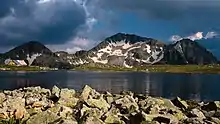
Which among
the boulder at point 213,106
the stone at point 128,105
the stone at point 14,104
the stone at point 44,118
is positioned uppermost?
the stone at point 14,104

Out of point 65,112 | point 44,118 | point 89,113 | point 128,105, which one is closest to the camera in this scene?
point 44,118

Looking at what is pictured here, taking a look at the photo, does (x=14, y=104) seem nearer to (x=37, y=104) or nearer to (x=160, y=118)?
(x=37, y=104)

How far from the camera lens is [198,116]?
69.4 ft

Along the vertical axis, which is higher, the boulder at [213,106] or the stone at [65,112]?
the stone at [65,112]

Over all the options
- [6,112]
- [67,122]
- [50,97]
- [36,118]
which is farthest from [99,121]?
[50,97]

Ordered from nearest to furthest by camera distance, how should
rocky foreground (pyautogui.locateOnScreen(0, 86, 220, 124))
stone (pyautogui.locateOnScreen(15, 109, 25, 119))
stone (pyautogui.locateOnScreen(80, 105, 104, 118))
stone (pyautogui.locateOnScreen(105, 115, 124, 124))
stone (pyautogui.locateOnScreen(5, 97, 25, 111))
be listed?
rocky foreground (pyautogui.locateOnScreen(0, 86, 220, 124))
stone (pyautogui.locateOnScreen(105, 115, 124, 124))
stone (pyautogui.locateOnScreen(80, 105, 104, 118))
stone (pyautogui.locateOnScreen(15, 109, 25, 119))
stone (pyautogui.locateOnScreen(5, 97, 25, 111))

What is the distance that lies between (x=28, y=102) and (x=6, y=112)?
2592 mm

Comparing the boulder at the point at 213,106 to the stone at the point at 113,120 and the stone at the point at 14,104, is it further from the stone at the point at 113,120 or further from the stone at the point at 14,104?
the stone at the point at 14,104

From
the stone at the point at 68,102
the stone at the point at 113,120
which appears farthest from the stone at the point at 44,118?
the stone at the point at 68,102

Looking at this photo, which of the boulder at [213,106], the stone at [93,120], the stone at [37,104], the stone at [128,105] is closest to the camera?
the stone at [93,120]

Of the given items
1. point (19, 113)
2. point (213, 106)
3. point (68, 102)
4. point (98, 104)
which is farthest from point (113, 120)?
point (213, 106)

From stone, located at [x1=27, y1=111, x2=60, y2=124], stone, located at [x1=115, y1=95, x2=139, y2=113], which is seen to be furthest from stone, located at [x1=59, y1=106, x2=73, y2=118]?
stone, located at [x1=115, y1=95, x2=139, y2=113]

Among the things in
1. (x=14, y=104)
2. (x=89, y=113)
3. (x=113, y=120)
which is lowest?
(x=113, y=120)

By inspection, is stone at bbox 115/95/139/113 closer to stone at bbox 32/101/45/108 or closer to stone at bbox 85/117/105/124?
stone at bbox 85/117/105/124
